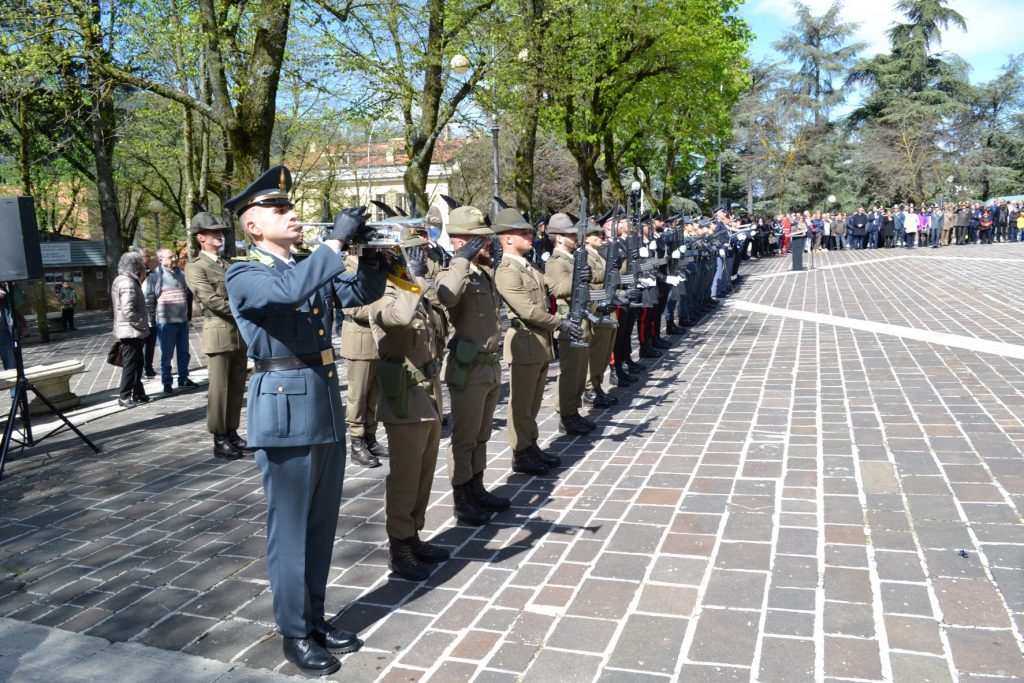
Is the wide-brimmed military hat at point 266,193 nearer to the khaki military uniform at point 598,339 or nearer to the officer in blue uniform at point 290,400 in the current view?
the officer in blue uniform at point 290,400

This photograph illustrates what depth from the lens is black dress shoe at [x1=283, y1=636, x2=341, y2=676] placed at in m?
3.39

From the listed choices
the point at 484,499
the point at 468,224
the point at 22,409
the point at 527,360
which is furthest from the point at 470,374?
the point at 22,409

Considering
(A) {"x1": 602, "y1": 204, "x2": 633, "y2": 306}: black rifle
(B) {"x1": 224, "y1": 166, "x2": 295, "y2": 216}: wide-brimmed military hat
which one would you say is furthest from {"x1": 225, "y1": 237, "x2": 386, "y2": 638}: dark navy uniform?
(A) {"x1": 602, "y1": 204, "x2": 633, "y2": 306}: black rifle

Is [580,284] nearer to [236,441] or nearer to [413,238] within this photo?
[413,238]

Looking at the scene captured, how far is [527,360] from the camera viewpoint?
6.18 m

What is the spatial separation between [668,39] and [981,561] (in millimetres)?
18019

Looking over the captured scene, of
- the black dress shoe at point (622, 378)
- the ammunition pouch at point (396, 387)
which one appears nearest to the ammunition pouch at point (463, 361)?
the ammunition pouch at point (396, 387)

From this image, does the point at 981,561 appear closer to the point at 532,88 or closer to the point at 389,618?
the point at 389,618

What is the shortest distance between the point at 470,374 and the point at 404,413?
993 mm

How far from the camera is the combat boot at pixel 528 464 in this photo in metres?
6.12

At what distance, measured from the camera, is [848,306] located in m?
16.0

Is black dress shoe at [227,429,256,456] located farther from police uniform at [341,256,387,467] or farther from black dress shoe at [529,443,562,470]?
black dress shoe at [529,443,562,470]

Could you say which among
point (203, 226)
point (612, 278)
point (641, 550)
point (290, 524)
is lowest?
point (641, 550)

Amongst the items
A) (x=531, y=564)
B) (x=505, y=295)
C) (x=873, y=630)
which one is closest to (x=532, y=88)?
(x=505, y=295)
